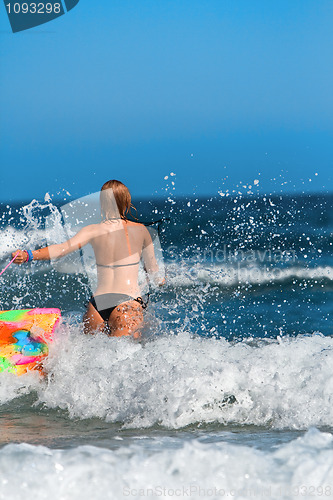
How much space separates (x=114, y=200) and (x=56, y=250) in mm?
561

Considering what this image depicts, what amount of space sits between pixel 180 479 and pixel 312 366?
5.80 feet

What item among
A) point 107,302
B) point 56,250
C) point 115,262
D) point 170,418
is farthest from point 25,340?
point 170,418

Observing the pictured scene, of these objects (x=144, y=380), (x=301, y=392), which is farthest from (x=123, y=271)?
(x=301, y=392)

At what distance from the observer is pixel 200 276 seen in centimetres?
1260

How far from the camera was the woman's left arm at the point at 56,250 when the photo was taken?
155 inches

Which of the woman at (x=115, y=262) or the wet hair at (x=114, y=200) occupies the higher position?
the wet hair at (x=114, y=200)

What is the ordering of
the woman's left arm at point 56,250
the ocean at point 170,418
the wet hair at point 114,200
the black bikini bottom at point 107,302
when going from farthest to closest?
the black bikini bottom at point 107,302
the wet hair at point 114,200
the woman's left arm at point 56,250
the ocean at point 170,418

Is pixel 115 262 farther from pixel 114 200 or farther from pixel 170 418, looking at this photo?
pixel 170 418

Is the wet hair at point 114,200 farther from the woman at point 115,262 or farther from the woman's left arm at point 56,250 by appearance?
the woman's left arm at point 56,250

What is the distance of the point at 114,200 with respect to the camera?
13.9 ft

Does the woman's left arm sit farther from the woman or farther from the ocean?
the ocean

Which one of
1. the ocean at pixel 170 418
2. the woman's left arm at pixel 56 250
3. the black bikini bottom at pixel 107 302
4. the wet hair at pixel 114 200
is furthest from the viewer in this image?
the black bikini bottom at pixel 107 302

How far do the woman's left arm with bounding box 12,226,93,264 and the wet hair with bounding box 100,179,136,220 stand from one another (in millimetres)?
190

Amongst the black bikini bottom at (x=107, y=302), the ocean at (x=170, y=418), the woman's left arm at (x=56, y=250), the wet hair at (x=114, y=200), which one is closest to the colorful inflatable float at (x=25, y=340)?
the ocean at (x=170, y=418)
